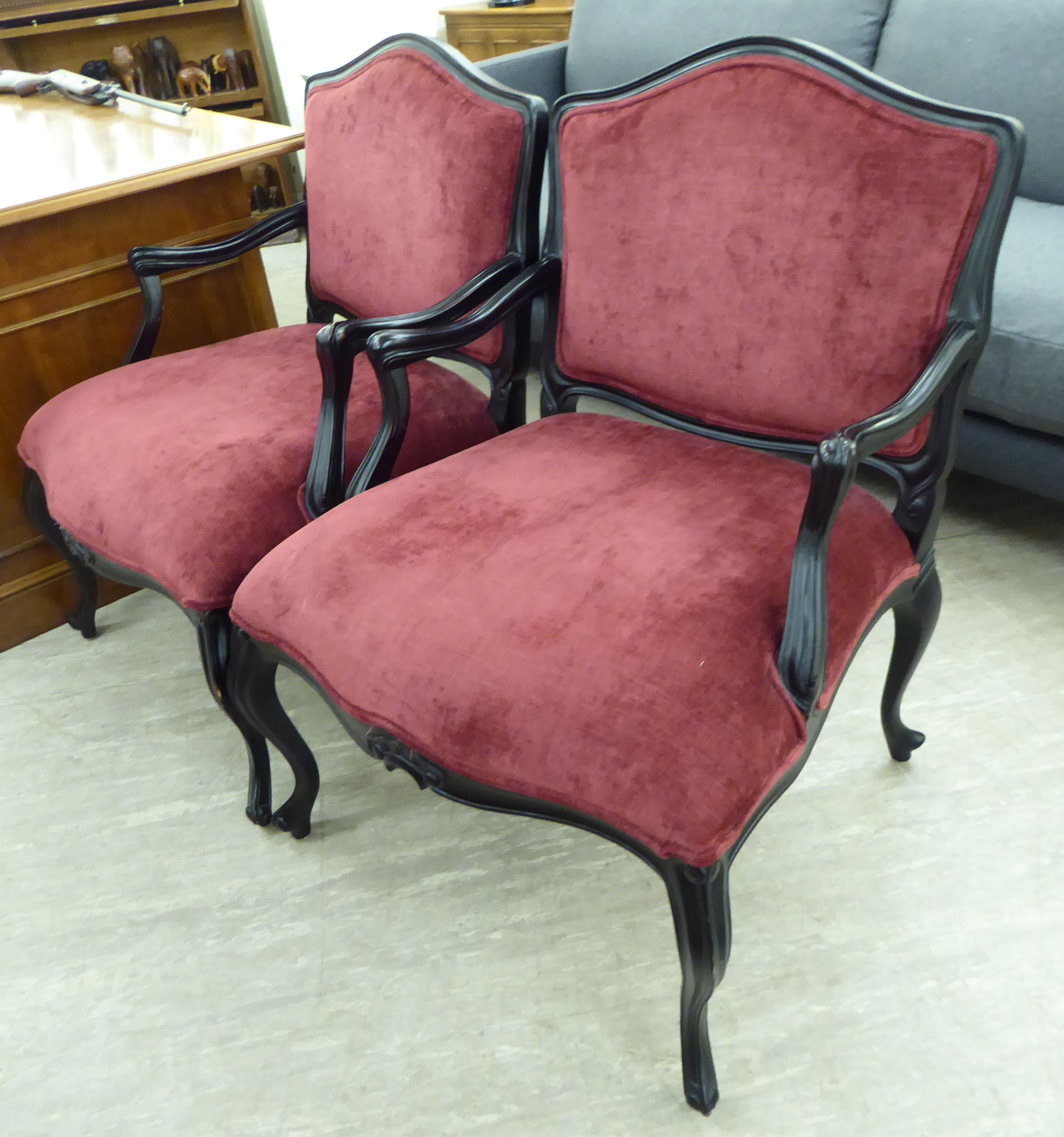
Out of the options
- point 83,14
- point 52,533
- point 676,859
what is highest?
point 83,14

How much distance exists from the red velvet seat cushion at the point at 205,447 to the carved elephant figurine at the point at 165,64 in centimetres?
269

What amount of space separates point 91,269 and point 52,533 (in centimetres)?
45

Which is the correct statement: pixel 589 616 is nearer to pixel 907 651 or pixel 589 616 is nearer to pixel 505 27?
pixel 907 651

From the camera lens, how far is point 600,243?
3.92 ft

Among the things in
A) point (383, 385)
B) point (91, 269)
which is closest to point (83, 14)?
point (91, 269)

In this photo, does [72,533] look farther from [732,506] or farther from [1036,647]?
[1036,647]

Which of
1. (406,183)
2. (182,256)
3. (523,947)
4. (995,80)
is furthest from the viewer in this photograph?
(995,80)

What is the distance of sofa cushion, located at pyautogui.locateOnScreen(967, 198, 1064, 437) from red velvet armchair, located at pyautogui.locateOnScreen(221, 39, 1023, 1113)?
529 millimetres

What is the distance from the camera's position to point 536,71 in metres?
2.55

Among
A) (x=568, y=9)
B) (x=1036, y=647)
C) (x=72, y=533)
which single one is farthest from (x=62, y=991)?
(x=568, y=9)

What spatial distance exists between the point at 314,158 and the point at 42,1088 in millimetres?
1319

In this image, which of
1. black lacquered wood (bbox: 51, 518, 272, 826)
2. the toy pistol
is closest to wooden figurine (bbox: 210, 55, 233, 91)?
the toy pistol

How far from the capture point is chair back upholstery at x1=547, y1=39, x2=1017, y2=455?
0.95 metres

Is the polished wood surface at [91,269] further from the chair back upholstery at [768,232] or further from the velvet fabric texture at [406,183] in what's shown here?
the chair back upholstery at [768,232]
